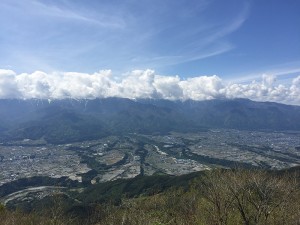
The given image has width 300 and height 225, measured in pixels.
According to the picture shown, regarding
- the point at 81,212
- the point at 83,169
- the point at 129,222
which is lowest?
the point at 83,169

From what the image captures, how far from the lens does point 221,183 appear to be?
3400 centimetres

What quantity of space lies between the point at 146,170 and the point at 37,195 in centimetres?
6757

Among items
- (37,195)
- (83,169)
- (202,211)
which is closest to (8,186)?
(37,195)

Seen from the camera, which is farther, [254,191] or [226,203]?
[254,191]

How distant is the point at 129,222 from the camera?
28.9 m

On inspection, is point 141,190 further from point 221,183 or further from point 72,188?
point 221,183

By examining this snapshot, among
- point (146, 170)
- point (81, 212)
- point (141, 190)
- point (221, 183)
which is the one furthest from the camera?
point (146, 170)

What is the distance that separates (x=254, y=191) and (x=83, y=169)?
555 ft

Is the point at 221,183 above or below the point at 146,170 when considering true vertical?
above

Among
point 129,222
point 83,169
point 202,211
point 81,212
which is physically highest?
point 129,222

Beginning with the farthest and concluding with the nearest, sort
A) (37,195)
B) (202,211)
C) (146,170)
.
A: (146,170), (37,195), (202,211)

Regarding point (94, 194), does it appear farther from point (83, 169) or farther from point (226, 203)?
point (226, 203)

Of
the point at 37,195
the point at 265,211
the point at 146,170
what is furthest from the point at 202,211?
the point at 146,170

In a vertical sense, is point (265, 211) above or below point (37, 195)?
above
